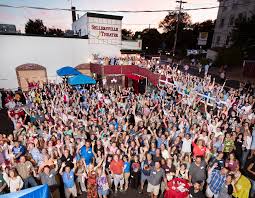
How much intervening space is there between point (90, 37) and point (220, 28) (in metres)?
34.0

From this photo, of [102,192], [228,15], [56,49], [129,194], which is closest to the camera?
[102,192]

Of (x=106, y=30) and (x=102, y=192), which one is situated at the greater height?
(x=106, y=30)

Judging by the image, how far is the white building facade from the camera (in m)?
34.8

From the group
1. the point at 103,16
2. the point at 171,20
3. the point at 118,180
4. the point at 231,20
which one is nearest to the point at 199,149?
the point at 118,180

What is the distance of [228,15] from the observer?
3962cm

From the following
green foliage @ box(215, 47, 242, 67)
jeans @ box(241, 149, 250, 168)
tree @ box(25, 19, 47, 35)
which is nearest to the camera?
jeans @ box(241, 149, 250, 168)

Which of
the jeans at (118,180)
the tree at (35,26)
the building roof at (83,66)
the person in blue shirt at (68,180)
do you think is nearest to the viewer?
the person in blue shirt at (68,180)

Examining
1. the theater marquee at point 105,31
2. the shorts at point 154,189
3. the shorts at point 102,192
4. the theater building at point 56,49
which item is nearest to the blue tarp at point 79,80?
the theater building at point 56,49

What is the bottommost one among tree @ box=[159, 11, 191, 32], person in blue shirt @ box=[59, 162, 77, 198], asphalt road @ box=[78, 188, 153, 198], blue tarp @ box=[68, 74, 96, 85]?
asphalt road @ box=[78, 188, 153, 198]

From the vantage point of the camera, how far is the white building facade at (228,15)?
3478 centimetres

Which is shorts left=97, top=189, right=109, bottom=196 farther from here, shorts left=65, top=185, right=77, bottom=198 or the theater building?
the theater building

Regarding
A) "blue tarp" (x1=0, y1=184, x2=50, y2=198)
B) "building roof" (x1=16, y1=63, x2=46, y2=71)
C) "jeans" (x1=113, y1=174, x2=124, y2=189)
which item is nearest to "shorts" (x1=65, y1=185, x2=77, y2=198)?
"blue tarp" (x1=0, y1=184, x2=50, y2=198)

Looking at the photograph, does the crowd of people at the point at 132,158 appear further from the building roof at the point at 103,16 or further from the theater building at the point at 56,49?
the building roof at the point at 103,16

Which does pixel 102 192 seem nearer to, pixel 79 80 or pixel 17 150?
pixel 17 150
